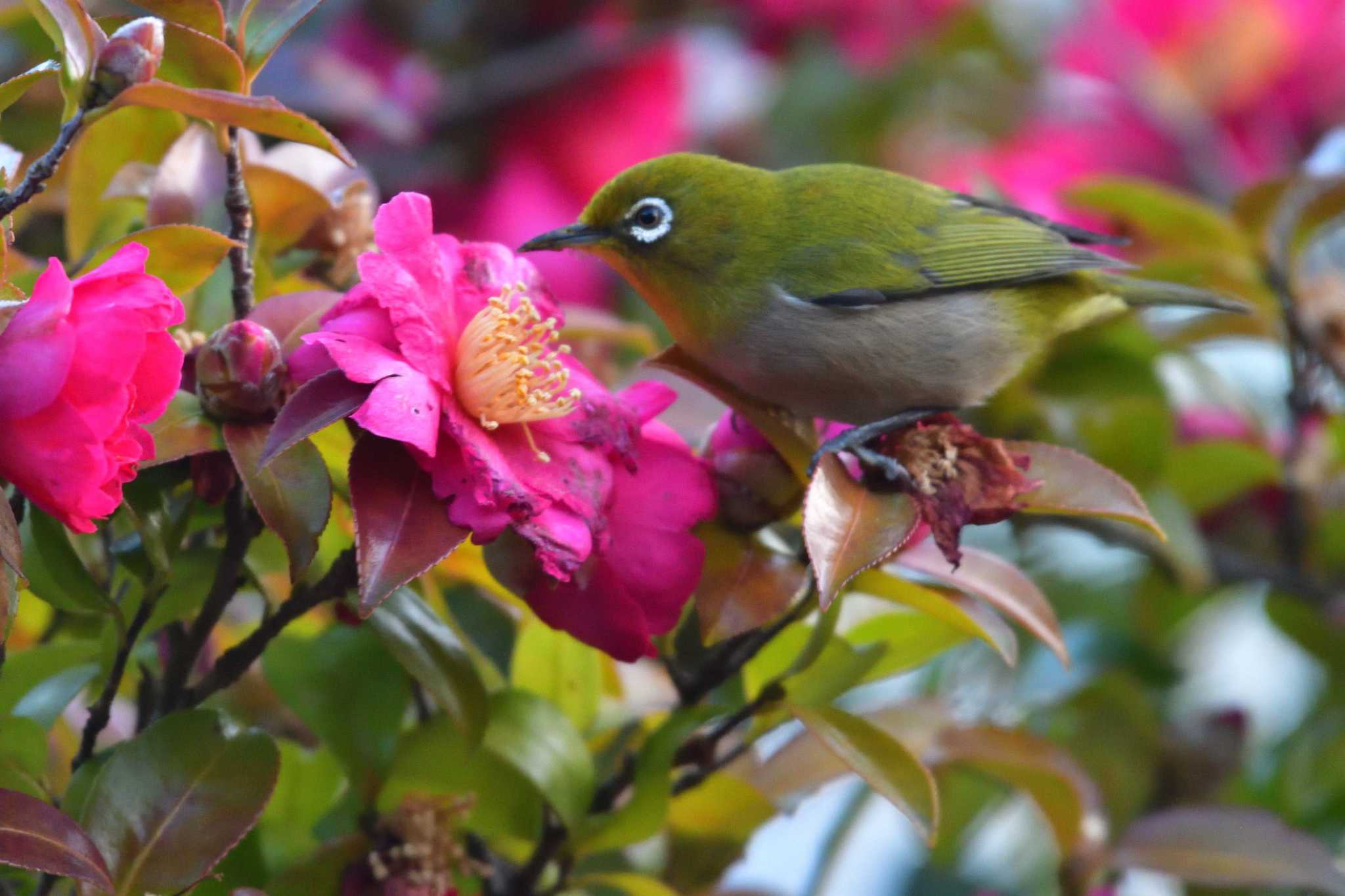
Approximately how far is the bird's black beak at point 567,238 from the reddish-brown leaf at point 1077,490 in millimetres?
613

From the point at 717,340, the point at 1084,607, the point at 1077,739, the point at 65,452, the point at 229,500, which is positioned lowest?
the point at 1084,607

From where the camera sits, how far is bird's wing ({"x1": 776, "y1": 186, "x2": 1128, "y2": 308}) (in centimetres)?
166

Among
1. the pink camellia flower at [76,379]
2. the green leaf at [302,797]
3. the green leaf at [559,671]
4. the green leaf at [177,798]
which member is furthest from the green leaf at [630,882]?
the pink camellia flower at [76,379]

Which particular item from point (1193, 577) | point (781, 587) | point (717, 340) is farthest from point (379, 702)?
point (1193, 577)

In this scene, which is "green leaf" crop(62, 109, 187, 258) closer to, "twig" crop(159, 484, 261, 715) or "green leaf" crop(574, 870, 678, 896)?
"twig" crop(159, 484, 261, 715)

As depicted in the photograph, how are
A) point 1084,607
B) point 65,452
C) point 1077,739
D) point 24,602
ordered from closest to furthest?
point 65,452 → point 24,602 → point 1077,739 → point 1084,607

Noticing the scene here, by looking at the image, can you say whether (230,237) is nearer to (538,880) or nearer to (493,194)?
(538,880)

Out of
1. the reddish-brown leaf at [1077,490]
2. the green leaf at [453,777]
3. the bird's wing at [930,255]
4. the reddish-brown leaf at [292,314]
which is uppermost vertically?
the reddish-brown leaf at [292,314]

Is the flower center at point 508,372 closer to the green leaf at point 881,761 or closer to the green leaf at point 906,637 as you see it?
the green leaf at point 881,761

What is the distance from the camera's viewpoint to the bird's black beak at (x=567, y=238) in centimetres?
160

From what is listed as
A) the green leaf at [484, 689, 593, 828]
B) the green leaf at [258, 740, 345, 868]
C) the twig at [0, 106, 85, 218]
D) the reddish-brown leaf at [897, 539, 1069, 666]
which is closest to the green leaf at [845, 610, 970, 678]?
the reddish-brown leaf at [897, 539, 1069, 666]

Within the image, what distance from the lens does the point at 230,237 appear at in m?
1.11

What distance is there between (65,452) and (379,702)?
45 centimetres

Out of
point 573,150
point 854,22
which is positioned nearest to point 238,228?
point 573,150
